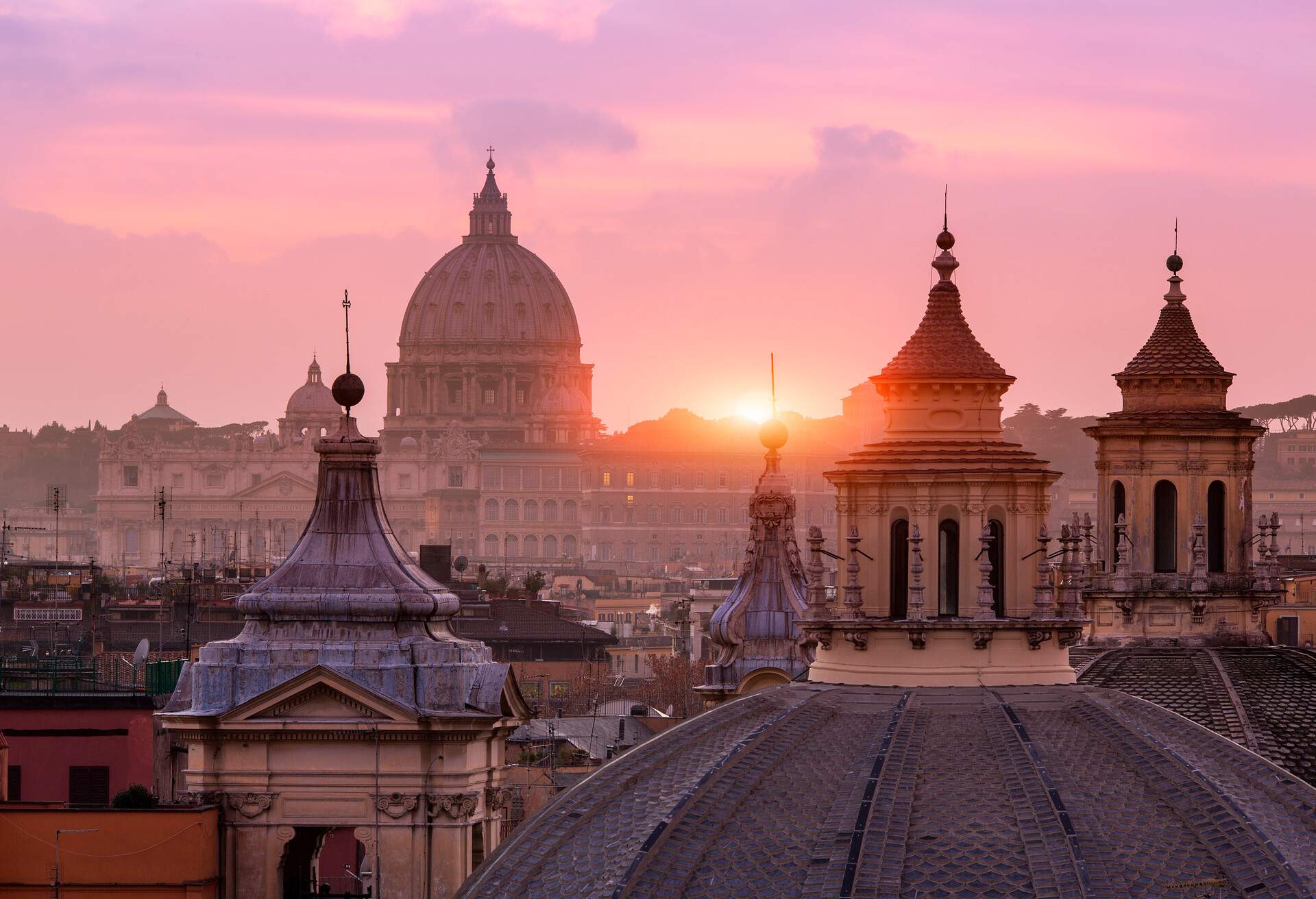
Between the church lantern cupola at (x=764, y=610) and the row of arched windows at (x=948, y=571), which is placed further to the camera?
the church lantern cupola at (x=764, y=610)

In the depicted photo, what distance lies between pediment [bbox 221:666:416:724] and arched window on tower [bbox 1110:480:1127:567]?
823cm

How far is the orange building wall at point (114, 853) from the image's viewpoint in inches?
1235

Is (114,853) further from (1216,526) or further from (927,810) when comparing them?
(927,810)

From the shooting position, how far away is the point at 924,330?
23516 millimetres

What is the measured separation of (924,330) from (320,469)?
1224cm

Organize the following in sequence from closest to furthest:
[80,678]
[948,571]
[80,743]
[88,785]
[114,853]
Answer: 1. [948,571]
2. [114,853]
3. [88,785]
4. [80,743]
5. [80,678]

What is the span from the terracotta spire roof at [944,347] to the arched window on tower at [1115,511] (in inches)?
465

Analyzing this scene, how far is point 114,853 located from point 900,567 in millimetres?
11789

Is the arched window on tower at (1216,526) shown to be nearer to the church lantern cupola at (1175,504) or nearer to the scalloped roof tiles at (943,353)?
the church lantern cupola at (1175,504)

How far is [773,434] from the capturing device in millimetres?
35594

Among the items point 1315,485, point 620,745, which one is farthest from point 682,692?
point 1315,485

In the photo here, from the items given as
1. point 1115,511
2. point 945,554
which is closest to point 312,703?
point 1115,511

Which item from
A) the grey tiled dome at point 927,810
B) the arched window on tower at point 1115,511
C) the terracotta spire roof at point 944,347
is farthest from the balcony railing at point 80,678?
the grey tiled dome at point 927,810

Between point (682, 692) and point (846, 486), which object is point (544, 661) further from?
point (846, 486)
